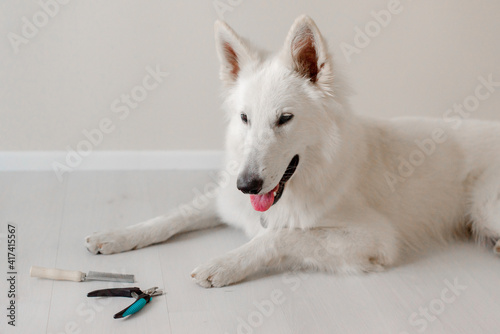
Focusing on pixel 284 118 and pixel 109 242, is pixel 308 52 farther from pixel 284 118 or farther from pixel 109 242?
pixel 109 242

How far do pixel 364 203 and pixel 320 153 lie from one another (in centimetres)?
44

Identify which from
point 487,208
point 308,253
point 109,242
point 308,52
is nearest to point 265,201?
point 308,253

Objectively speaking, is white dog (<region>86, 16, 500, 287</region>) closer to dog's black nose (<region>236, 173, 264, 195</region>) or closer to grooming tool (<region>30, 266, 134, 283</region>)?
dog's black nose (<region>236, 173, 264, 195</region>)

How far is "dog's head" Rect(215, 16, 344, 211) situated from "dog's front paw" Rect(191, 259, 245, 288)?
0.91 ft

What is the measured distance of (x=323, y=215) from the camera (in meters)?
2.53

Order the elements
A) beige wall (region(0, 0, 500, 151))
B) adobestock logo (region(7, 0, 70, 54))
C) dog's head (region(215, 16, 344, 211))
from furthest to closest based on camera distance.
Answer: beige wall (region(0, 0, 500, 151)) < adobestock logo (region(7, 0, 70, 54)) < dog's head (region(215, 16, 344, 211))

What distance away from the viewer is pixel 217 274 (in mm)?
2352

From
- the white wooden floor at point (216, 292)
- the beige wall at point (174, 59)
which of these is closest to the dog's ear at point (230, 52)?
the white wooden floor at point (216, 292)

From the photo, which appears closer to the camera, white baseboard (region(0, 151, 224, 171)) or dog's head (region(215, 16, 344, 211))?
dog's head (region(215, 16, 344, 211))

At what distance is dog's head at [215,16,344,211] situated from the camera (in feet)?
7.26

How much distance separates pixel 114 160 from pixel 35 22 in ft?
3.20

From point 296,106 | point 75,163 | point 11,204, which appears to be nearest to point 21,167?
point 75,163

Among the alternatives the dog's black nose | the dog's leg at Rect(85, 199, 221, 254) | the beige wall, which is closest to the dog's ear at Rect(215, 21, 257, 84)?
the dog's black nose

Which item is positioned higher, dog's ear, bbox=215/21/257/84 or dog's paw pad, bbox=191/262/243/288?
dog's ear, bbox=215/21/257/84
